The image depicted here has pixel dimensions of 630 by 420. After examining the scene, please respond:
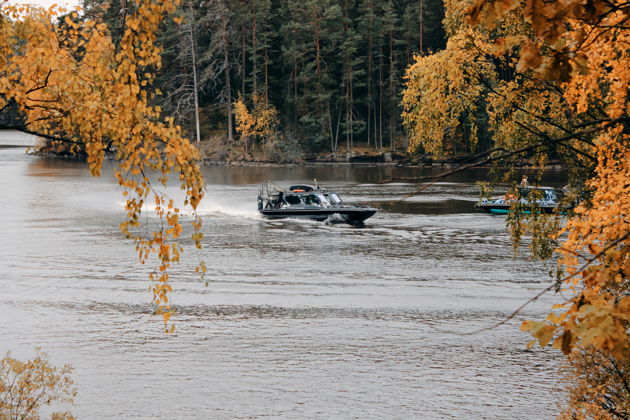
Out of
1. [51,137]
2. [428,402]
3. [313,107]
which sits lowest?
[428,402]

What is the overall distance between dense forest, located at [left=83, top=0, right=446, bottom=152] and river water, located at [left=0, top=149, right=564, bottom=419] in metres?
57.0

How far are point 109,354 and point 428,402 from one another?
26.9 feet

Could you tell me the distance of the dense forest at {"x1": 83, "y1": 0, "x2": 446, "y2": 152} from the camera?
90938mm

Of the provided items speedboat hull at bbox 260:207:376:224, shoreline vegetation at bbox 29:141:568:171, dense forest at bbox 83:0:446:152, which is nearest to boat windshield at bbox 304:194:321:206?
speedboat hull at bbox 260:207:376:224

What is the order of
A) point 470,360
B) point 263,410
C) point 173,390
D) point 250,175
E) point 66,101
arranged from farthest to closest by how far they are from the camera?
point 250,175 < point 470,360 < point 173,390 < point 263,410 < point 66,101

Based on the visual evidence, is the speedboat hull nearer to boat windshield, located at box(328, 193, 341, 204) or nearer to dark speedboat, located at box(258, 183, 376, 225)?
dark speedboat, located at box(258, 183, 376, 225)

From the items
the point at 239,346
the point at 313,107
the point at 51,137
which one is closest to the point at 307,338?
the point at 239,346

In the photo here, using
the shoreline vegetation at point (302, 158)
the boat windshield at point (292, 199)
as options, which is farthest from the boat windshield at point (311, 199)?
the shoreline vegetation at point (302, 158)

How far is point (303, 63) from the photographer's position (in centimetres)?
9406

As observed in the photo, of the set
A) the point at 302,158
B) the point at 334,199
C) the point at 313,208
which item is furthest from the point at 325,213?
the point at 302,158

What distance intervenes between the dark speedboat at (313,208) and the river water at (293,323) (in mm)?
2005

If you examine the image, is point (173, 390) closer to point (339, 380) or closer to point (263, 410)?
point (263, 410)

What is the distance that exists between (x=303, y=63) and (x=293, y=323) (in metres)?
77.1

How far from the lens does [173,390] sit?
15.9 m
